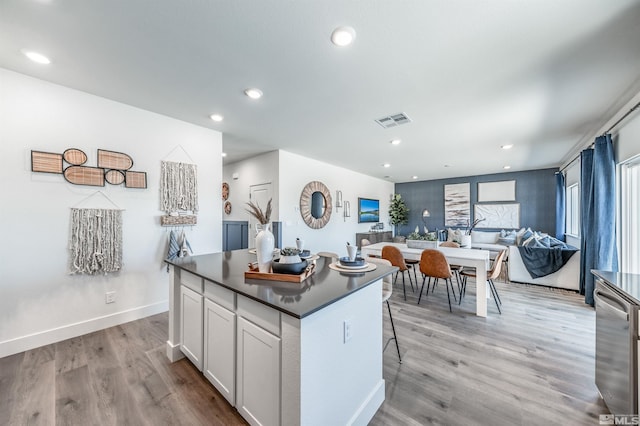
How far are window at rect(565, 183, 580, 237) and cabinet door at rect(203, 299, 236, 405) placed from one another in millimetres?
6896

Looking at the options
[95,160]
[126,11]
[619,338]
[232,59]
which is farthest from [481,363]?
[95,160]

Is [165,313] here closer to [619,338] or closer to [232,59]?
[232,59]

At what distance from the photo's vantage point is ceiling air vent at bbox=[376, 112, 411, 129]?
3.07m

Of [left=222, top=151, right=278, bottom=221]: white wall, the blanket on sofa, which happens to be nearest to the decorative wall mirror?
[left=222, top=151, right=278, bottom=221]: white wall

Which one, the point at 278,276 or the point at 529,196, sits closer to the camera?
the point at 278,276

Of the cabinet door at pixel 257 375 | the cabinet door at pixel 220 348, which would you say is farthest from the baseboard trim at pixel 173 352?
the cabinet door at pixel 257 375

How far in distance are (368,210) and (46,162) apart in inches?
258

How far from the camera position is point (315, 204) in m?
5.55

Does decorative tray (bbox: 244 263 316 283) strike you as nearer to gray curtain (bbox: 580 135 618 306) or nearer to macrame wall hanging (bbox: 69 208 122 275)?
macrame wall hanging (bbox: 69 208 122 275)

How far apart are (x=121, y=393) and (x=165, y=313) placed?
1.46 meters

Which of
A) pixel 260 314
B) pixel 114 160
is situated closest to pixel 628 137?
pixel 260 314

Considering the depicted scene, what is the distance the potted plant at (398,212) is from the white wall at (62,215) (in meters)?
7.14

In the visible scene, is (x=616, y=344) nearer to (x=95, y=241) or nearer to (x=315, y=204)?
(x=95, y=241)

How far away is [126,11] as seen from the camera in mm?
1517
